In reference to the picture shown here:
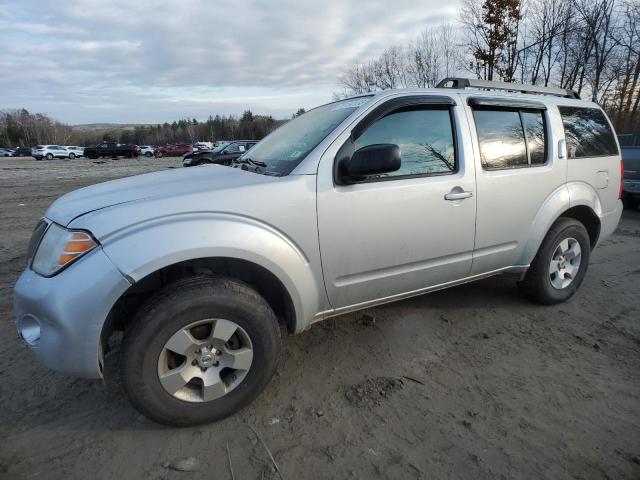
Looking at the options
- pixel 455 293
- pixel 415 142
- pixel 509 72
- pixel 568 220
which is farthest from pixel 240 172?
pixel 509 72

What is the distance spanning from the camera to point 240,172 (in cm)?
266

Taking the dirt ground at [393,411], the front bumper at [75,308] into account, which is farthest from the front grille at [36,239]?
the dirt ground at [393,411]

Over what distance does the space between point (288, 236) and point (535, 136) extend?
232 centimetres

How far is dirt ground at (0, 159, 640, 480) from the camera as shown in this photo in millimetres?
1962

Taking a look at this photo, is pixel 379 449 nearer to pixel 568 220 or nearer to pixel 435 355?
pixel 435 355

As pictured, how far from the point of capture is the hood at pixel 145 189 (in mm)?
2188

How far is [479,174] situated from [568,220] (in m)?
1.26

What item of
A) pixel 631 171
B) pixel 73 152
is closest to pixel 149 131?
pixel 73 152

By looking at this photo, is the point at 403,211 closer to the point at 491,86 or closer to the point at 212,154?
the point at 491,86

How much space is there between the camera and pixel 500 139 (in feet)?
10.1

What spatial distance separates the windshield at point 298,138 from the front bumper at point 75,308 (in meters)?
1.12

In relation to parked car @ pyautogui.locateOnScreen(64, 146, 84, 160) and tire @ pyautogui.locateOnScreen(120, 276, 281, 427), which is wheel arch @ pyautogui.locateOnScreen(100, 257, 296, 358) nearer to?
tire @ pyautogui.locateOnScreen(120, 276, 281, 427)

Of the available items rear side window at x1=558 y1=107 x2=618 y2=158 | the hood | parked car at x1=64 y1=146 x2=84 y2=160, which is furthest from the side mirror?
parked car at x1=64 y1=146 x2=84 y2=160

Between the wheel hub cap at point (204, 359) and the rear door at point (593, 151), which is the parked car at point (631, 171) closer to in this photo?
the rear door at point (593, 151)
